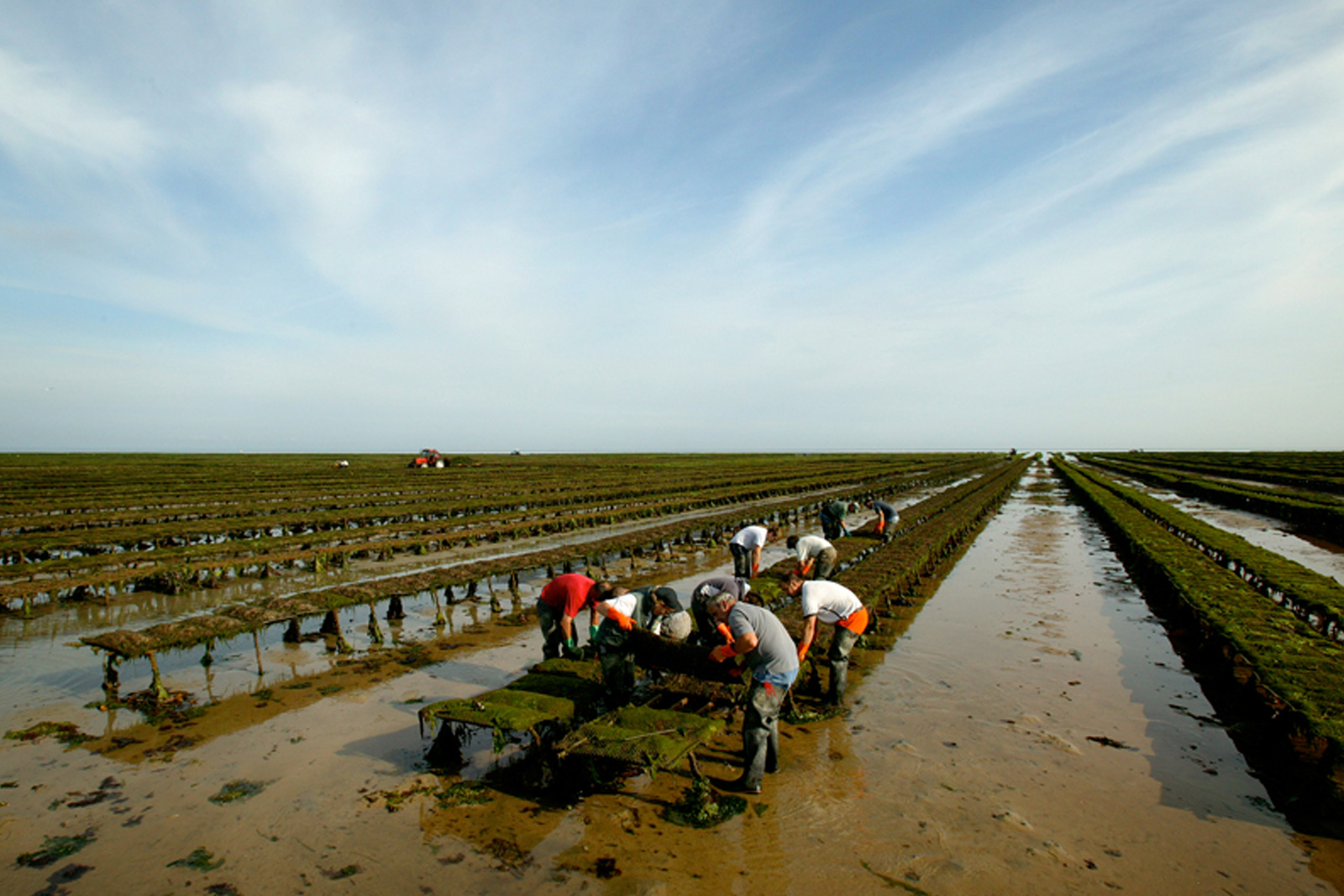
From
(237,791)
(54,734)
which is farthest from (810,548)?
(54,734)

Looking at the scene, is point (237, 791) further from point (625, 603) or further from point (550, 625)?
point (625, 603)

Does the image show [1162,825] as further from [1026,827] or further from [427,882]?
[427,882]

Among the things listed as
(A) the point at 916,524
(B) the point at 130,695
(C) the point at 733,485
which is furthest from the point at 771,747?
(C) the point at 733,485

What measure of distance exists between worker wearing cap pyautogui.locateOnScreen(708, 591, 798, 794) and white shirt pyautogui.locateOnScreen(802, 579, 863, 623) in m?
1.13

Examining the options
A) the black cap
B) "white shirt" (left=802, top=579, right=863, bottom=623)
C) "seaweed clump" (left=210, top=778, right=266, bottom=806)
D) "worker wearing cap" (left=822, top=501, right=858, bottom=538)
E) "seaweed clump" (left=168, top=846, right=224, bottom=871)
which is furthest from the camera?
"worker wearing cap" (left=822, top=501, right=858, bottom=538)

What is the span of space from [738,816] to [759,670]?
1261 mm

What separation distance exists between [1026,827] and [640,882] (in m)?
3.46

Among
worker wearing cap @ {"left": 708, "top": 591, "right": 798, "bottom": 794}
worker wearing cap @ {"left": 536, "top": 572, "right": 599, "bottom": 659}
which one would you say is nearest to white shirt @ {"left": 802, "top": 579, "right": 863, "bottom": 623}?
worker wearing cap @ {"left": 708, "top": 591, "right": 798, "bottom": 794}

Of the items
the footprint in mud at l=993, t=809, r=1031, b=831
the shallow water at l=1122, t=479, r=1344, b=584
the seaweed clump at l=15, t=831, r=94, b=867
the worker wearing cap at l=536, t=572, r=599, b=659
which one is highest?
the worker wearing cap at l=536, t=572, r=599, b=659

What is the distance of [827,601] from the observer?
7559mm

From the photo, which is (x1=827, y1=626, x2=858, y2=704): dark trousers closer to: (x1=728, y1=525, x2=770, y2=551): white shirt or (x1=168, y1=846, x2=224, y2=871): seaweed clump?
(x1=728, y1=525, x2=770, y2=551): white shirt

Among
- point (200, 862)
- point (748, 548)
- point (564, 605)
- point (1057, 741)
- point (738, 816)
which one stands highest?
point (564, 605)

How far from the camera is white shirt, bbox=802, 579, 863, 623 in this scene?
7234 millimetres

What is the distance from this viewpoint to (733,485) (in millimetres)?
Result: 42469
